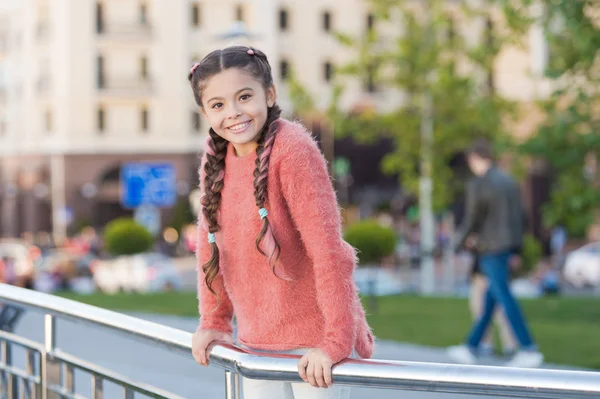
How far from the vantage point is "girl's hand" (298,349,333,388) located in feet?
9.05

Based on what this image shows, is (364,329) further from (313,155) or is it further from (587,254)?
(587,254)

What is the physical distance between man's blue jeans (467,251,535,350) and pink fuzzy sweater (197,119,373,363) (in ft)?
19.9

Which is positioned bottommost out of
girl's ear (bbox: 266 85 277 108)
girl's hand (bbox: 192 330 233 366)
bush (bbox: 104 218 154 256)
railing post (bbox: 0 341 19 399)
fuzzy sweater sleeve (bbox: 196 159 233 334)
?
bush (bbox: 104 218 154 256)

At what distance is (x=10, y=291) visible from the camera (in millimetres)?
4438

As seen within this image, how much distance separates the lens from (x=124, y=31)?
55.0m

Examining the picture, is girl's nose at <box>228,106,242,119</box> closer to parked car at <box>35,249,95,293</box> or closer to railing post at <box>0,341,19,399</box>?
railing post at <box>0,341,19,399</box>

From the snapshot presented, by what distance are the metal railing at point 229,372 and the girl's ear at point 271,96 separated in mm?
698

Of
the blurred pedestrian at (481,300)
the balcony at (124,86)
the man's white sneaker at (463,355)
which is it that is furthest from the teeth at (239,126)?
the balcony at (124,86)

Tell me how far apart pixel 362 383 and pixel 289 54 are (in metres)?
53.8

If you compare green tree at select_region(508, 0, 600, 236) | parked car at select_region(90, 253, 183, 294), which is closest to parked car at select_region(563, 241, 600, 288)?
parked car at select_region(90, 253, 183, 294)

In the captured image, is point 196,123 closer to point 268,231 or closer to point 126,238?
point 126,238

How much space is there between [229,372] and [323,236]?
53cm

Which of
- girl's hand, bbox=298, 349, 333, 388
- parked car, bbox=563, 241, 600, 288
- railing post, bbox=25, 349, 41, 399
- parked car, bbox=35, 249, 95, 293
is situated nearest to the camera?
girl's hand, bbox=298, 349, 333, 388

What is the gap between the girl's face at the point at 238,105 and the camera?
3064mm
